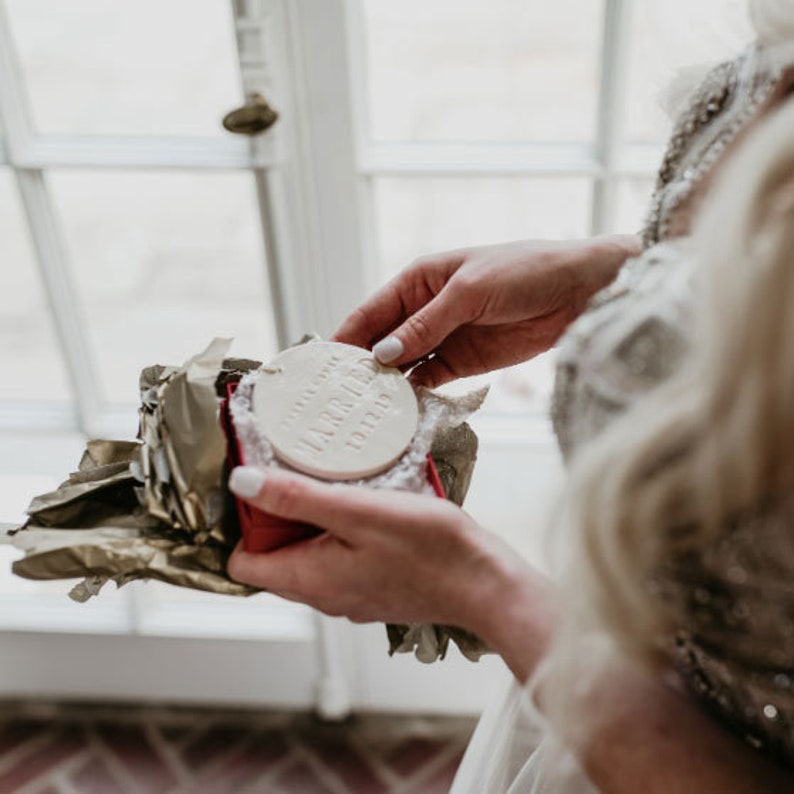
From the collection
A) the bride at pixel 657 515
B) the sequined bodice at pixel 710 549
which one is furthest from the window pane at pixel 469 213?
the sequined bodice at pixel 710 549

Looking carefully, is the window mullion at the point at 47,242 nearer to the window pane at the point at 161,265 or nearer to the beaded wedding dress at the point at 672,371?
the window pane at the point at 161,265

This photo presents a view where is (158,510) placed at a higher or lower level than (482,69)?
lower

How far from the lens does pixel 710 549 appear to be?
0.54m

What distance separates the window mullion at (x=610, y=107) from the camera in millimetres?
1161

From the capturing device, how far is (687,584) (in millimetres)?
564

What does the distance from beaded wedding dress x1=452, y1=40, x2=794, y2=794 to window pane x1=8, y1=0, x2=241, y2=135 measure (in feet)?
2.34

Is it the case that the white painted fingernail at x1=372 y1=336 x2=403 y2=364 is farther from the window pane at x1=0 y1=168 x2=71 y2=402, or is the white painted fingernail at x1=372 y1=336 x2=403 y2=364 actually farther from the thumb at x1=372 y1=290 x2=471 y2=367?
Answer: the window pane at x1=0 y1=168 x2=71 y2=402

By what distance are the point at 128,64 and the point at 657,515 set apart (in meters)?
1.03

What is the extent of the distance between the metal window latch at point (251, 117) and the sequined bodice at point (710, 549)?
0.64 meters

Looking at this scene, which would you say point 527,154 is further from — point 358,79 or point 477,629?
point 477,629

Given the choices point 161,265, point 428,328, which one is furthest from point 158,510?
point 161,265

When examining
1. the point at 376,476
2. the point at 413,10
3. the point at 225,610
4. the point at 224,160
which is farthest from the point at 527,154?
the point at 225,610

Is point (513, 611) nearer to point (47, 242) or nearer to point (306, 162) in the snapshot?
point (306, 162)

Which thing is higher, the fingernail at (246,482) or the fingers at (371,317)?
the fingernail at (246,482)
